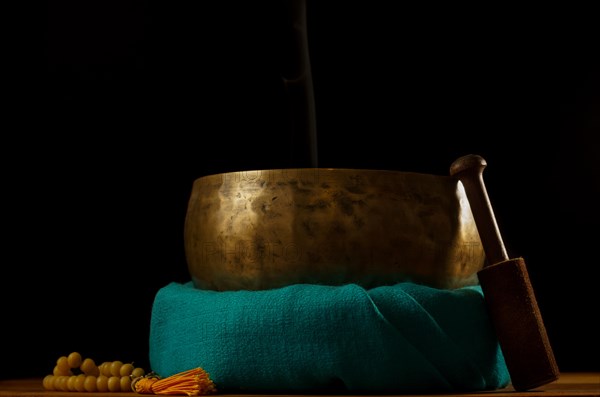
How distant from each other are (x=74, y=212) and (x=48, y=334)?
0.65 ft

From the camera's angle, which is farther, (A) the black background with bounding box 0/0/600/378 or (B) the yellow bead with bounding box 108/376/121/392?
(A) the black background with bounding box 0/0/600/378

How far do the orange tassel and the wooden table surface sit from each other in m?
0.02

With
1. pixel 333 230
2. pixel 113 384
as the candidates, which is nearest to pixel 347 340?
pixel 333 230

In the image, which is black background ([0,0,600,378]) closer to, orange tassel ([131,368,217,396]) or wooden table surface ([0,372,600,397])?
wooden table surface ([0,372,600,397])

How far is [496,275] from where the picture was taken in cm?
93

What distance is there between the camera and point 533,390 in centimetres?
96

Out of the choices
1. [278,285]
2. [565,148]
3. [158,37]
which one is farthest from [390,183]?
[158,37]

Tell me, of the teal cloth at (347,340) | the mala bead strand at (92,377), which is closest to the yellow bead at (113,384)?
the mala bead strand at (92,377)

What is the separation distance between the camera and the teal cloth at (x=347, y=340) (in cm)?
90

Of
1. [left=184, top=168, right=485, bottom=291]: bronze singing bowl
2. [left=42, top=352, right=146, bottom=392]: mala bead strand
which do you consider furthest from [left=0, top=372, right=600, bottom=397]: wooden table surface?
[left=184, top=168, right=485, bottom=291]: bronze singing bowl

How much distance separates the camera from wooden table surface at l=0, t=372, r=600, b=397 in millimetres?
865

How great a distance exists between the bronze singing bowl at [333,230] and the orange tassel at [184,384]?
0.36 ft

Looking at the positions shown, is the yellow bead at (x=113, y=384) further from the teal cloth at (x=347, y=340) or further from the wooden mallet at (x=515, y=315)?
the wooden mallet at (x=515, y=315)

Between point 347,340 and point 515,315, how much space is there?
0.17m
